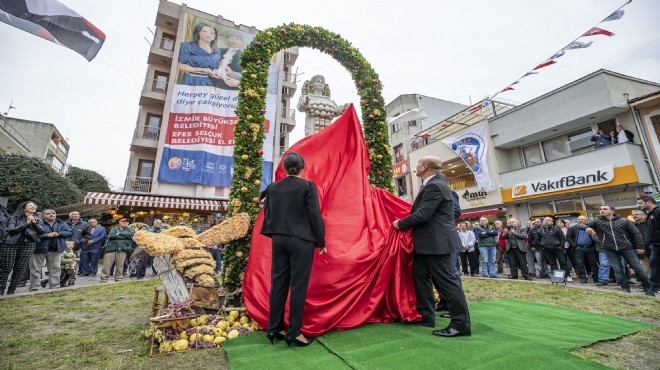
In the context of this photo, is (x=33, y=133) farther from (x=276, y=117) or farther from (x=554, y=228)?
(x=554, y=228)

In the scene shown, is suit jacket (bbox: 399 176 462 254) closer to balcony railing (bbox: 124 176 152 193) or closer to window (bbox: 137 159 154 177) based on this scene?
balcony railing (bbox: 124 176 152 193)

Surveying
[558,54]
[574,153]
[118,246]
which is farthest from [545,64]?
[118,246]

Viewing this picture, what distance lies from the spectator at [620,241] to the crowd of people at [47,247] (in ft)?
35.3

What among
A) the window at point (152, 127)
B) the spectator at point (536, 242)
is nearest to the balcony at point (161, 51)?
the window at point (152, 127)

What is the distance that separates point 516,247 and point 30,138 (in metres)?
42.9

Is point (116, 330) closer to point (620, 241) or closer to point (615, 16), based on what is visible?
point (620, 241)

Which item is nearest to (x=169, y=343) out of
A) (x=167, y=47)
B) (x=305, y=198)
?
(x=305, y=198)

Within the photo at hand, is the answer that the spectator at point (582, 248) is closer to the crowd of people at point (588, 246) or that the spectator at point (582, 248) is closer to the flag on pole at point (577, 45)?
the crowd of people at point (588, 246)

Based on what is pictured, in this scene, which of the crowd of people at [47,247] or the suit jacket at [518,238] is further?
the suit jacket at [518,238]

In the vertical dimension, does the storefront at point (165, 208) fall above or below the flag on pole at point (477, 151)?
below

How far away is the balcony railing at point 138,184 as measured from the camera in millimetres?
17828

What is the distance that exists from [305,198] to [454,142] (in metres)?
17.5

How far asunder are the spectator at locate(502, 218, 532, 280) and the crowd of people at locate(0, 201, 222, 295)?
10124mm

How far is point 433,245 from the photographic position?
310 centimetres
